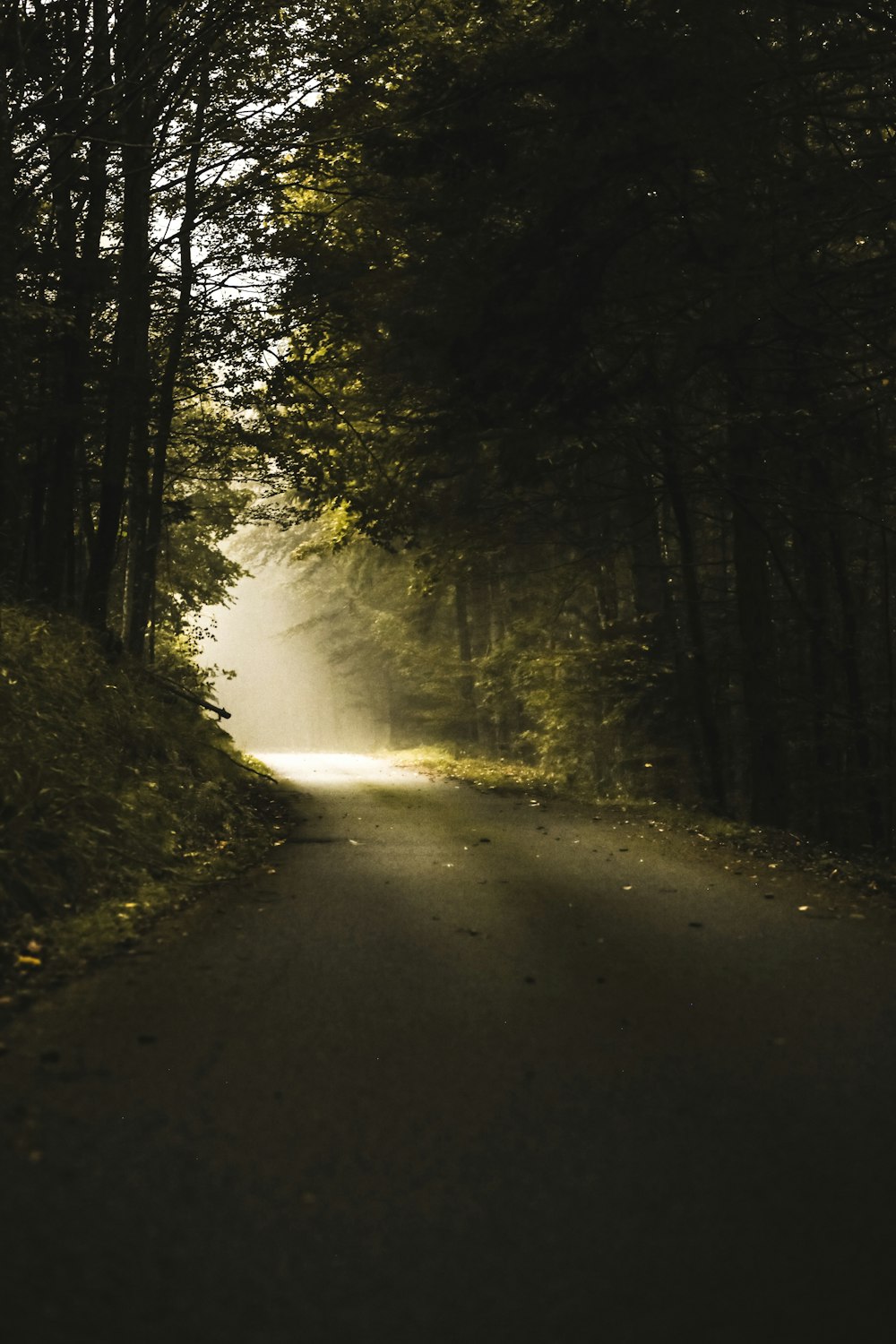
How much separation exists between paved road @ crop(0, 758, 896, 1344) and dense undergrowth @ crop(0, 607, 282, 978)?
1.89ft

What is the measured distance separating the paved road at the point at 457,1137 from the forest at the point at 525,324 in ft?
16.3

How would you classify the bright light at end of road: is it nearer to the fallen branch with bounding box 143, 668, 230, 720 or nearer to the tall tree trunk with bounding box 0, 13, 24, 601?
the fallen branch with bounding box 143, 668, 230, 720

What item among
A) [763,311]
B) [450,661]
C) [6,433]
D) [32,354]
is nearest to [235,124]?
[32,354]

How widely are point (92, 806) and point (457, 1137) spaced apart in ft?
17.6

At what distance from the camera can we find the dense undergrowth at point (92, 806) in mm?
6340

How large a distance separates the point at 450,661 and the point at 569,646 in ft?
32.9

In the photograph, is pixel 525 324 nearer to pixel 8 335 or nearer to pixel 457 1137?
pixel 8 335

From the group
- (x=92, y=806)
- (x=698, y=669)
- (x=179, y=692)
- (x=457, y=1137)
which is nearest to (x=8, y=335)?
(x=92, y=806)

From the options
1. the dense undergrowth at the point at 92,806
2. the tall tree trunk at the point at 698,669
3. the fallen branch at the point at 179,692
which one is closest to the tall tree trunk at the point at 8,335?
the dense undergrowth at the point at 92,806

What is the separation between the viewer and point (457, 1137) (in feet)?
11.8

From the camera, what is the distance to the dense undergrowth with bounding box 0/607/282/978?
20.8 ft

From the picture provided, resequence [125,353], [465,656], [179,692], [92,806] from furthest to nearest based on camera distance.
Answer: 1. [465,656]
2. [179,692]
3. [125,353]
4. [92,806]

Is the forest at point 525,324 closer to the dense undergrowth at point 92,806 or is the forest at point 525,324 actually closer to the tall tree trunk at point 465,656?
the dense undergrowth at point 92,806

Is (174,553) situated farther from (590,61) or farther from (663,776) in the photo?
(590,61)
